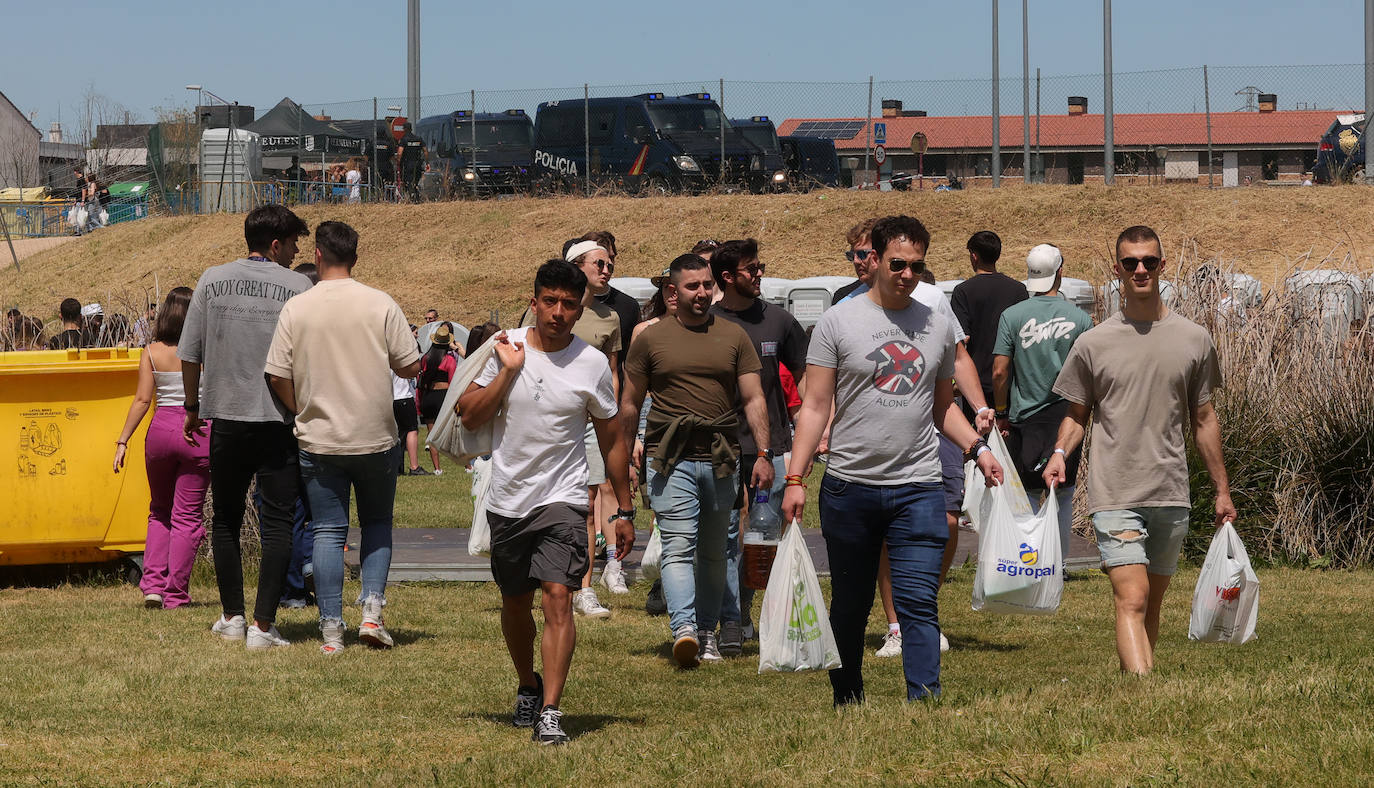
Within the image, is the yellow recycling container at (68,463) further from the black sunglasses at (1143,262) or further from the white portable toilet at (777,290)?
the white portable toilet at (777,290)

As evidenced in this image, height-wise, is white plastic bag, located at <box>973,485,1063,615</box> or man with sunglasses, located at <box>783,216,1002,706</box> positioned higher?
man with sunglasses, located at <box>783,216,1002,706</box>

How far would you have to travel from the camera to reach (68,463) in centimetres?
970

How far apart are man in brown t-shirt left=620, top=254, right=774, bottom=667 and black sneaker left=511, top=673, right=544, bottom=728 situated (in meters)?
1.04

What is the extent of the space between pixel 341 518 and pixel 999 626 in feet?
11.2

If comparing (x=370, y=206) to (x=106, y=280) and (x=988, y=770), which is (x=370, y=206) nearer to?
Answer: (x=106, y=280)

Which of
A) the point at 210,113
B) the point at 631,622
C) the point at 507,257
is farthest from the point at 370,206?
the point at 631,622

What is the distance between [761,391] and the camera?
23.4ft

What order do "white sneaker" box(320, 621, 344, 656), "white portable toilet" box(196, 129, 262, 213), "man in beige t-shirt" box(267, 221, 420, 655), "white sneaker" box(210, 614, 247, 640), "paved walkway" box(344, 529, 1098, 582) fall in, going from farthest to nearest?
1. "white portable toilet" box(196, 129, 262, 213)
2. "paved walkway" box(344, 529, 1098, 582)
3. "white sneaker" box(210, 614, 247, 640)
4. "white sneaker" box(320, 621, 344, 656)
5. "man in beige t-shirt" box(267, 221, 420, 655)

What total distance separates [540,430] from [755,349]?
6.41ft

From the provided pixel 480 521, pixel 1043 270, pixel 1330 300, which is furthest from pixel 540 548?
pixel 1330 300

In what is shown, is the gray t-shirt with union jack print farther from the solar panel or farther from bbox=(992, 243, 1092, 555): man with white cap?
the solar panel

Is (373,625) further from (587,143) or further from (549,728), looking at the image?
(587,143)

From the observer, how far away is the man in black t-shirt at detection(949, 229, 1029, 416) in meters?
8.81

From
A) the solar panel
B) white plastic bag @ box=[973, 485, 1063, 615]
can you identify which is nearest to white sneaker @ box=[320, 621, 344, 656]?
white plastic bag @ box=[973, 485, 1063, 615]
